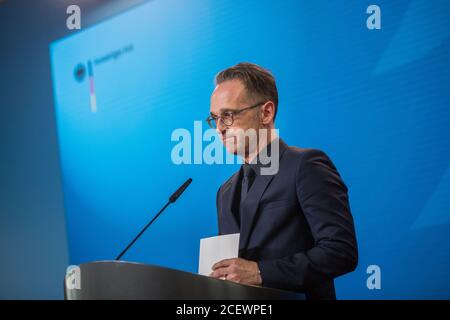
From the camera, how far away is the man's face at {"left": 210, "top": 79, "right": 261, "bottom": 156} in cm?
179

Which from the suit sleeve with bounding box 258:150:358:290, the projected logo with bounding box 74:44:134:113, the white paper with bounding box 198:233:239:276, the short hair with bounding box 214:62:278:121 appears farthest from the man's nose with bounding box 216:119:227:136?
the projected logo with bounding box 74:44:134:113

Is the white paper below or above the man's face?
below

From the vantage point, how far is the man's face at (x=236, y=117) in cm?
179

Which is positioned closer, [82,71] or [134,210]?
[134,210]

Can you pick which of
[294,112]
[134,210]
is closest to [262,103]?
[294,112]

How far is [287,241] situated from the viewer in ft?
5.14

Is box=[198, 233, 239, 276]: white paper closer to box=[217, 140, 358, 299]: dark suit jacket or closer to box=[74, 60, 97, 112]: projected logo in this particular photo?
box=[217, 140, 358, 299]: dark suit jacket

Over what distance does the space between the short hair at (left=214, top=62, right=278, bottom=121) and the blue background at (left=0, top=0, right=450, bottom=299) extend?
43 cm

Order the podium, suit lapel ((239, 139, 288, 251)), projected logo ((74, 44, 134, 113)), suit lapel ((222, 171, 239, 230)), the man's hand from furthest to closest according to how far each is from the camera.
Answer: projected logo ((74, 44, 134, 113)) < suit lapel ((222, 171, 239, 230)) < suit lapel ((239, 139, 288, 251)) < the man's hand < the podium

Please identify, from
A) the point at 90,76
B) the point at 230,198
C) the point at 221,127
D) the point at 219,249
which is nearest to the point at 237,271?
the point at 219,249

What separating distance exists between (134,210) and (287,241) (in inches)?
54.6

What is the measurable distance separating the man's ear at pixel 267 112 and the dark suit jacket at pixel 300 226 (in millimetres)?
139

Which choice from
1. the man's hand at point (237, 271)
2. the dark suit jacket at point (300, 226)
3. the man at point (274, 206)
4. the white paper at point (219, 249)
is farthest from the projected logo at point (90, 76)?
the man's hand at point (237, 271)

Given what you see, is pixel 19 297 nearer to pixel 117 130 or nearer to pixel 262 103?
pixel 117 130
